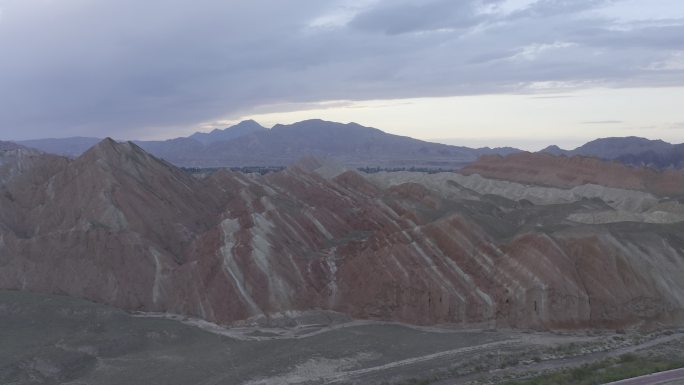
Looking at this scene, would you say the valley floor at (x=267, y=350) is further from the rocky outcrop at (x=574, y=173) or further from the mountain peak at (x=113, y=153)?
the rocky outcrop at (x=574, y=173)

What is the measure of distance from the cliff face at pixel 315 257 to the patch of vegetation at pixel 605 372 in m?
8.26

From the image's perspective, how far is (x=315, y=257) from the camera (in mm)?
46812

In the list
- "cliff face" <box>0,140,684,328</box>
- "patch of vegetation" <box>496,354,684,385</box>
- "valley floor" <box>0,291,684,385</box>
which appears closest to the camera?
"patch of vegetation" <box>496,354,684,385</box>

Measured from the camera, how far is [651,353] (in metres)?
32.8

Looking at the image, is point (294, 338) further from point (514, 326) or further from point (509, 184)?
point (509, 184)

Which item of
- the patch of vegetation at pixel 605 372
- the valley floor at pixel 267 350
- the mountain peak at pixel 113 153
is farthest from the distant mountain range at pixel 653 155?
the patch of vegetation at pixel 605 372

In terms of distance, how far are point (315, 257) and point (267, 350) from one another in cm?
1227

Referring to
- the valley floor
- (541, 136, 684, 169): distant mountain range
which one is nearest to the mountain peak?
the valley floor

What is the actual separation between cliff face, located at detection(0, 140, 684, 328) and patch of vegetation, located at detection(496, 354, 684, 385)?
8.26m

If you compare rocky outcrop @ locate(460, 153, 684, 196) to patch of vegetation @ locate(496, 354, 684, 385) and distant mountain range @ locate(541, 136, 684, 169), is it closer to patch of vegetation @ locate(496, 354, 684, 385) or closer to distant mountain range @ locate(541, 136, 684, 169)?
distant mountain range @ locate(541, 136, 684, 169)

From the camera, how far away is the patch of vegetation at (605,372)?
26.9 meters

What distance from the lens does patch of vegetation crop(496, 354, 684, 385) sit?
1059 inches

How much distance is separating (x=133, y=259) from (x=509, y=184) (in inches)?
2577

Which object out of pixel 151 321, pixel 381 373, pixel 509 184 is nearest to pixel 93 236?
pixel 151 321
